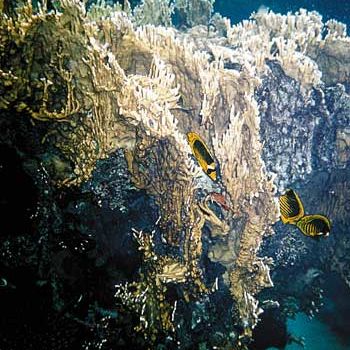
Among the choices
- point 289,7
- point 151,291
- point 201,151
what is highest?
→ point 289,7

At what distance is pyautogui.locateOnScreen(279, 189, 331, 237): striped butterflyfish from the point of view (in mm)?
3080

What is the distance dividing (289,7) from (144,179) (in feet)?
81.2

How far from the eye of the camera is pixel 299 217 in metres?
3.12

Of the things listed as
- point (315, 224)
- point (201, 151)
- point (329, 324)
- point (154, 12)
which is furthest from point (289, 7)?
point (201, 151)

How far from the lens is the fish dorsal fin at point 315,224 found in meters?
3.14

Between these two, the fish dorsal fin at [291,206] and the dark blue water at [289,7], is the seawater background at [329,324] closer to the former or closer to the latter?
the fish dorsal fin at [291,206]

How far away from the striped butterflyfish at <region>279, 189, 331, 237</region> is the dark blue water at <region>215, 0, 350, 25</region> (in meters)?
22.3

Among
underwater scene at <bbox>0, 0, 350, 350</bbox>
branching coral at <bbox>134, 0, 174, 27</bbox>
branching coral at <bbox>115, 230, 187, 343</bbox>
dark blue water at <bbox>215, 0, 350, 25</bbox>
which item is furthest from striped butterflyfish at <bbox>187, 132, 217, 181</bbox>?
dark blue water at <bbox>215, 0, 350, 25</bbox>

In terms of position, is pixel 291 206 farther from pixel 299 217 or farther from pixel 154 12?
pixel 154 12

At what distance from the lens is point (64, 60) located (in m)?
2.79

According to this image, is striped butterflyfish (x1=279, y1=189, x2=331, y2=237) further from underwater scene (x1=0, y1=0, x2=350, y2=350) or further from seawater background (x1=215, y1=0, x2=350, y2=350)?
seawater background (x1=215, y1=0, x2=350, y2=350)

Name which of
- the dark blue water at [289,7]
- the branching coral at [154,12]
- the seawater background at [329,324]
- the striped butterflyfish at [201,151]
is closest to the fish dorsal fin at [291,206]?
the striped butterflyfish at [201,151]

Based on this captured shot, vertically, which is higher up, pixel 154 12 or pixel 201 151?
pixel 154 12

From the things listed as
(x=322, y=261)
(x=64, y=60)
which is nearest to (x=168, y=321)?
(x=64, y=60)
